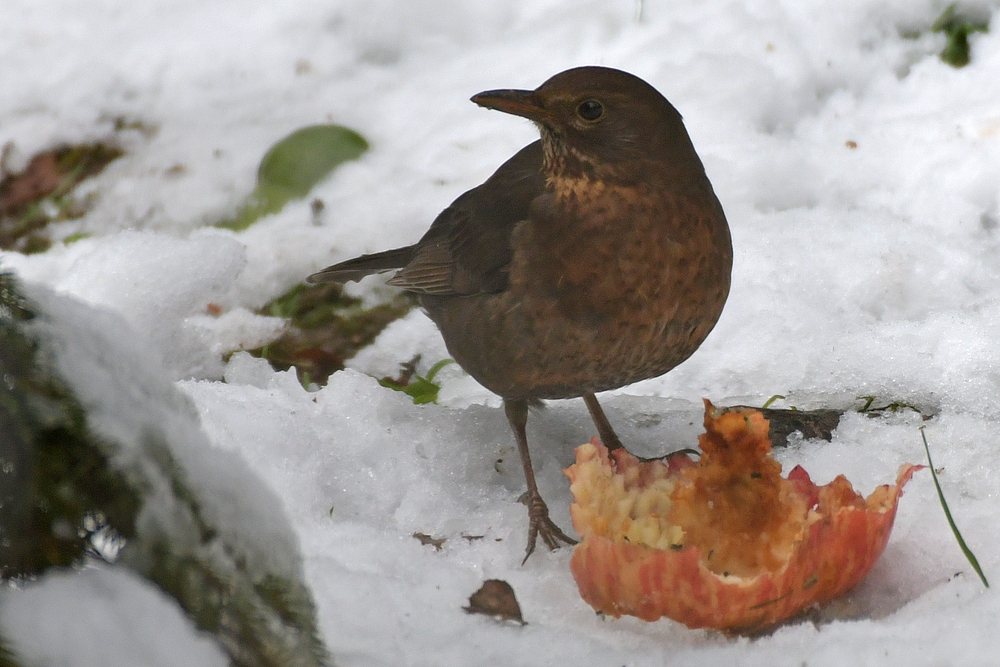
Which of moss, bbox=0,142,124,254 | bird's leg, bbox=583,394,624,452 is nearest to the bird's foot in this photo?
bird's leg, bbox=583,394,624,452

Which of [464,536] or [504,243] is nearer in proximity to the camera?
[464,536]

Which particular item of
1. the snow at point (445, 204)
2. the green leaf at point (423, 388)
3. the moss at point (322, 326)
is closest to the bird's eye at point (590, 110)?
the snow at point (445, 204)

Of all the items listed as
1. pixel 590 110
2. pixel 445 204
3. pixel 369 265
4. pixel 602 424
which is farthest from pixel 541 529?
pixel 445 204

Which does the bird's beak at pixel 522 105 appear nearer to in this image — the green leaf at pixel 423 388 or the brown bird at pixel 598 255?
the brown bird at pixel 598 255

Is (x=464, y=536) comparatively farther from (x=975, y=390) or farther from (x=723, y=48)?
(x=723, y=48)

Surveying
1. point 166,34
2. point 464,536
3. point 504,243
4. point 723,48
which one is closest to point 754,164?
point 723,48
